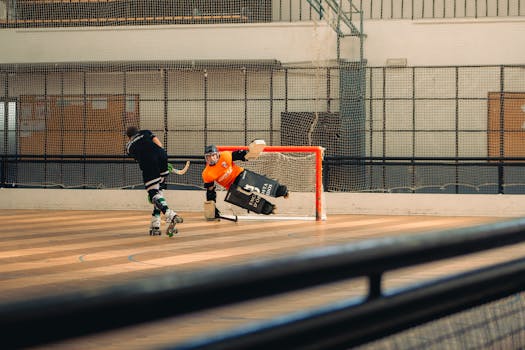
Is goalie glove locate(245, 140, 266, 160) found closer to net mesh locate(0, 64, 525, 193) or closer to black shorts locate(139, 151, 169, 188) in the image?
black shorts locate(139, 151, 169, 188)

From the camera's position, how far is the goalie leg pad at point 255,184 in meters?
16.8

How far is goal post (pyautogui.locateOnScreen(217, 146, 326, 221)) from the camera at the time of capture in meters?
19.1

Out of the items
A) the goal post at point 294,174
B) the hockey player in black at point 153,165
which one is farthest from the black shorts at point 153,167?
the goal post at point 294,174

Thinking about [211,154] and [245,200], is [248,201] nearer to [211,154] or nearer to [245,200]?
[245,200]

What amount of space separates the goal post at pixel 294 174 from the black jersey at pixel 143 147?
4.98 m

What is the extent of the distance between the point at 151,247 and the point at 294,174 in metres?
7.94

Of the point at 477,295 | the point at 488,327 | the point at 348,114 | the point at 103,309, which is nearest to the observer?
the point at 103,309

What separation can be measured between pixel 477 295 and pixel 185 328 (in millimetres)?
4019

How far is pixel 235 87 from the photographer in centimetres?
2508

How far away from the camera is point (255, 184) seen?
55.2ft

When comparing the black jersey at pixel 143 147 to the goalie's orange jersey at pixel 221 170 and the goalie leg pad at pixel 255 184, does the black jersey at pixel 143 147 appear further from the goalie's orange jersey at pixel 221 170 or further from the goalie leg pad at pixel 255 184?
the goalie leg pad at pixel 255 184

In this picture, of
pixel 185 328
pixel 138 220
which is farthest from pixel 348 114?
pixel 185 328

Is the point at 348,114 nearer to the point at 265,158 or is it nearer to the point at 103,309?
the point at 265,158

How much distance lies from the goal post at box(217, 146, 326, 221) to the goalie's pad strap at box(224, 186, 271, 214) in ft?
5.51
